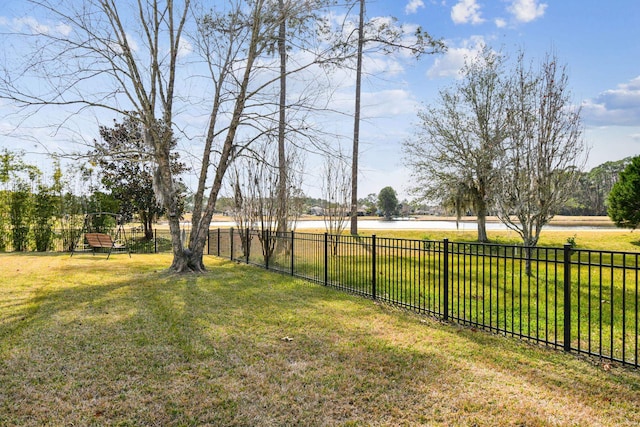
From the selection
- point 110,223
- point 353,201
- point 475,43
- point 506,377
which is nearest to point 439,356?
point 506,377

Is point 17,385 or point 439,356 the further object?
point 439,356

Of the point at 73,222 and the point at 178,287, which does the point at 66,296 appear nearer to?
the point at 178,287

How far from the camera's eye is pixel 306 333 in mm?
4547

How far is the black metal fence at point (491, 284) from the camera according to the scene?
4082 mm

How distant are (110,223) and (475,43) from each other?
18809 millimetres

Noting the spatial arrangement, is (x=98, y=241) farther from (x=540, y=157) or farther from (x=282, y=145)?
(x=540, y=157)

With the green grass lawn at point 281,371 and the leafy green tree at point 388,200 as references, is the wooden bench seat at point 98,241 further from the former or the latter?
the leafy green tree at point 388,200

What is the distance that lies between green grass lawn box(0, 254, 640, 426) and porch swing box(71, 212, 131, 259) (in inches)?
302

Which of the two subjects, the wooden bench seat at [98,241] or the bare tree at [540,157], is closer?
the bare tree at [540,157]

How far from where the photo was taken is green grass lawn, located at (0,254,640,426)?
2693 mm

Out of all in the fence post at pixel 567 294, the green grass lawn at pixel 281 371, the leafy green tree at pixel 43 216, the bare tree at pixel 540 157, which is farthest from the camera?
the leafy green tree at pixel 43 216

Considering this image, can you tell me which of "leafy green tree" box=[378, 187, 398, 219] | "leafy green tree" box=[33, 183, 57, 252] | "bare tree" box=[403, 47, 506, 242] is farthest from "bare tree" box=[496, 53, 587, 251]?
"leafy green tree" box=[378, 187, 398, 219]

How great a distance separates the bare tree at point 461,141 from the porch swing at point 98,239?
43.7 feet

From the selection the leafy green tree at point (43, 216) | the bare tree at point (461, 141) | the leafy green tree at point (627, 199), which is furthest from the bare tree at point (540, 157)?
the leafy green tree at point (43, 216)
